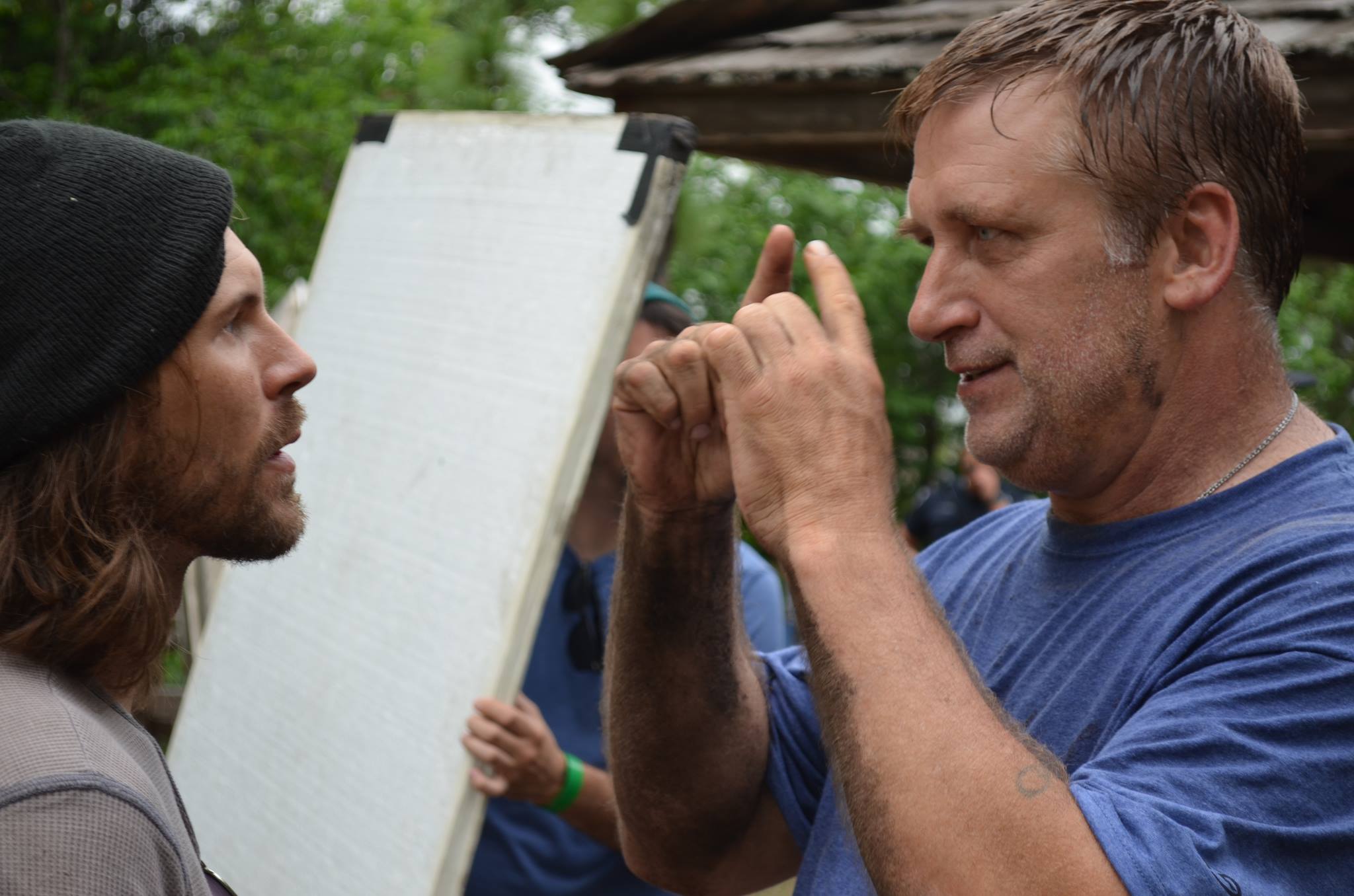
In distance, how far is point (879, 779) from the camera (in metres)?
1.06

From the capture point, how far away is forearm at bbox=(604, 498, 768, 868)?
1.58 metres

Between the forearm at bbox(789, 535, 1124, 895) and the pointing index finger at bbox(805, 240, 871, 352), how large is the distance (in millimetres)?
220

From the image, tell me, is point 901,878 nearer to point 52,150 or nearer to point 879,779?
point 879,779

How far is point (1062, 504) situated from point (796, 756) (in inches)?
19.1

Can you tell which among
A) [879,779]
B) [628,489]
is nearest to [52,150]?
[628,489]

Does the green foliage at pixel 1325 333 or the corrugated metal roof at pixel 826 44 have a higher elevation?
the corrugated metal roof at pixel 826 44

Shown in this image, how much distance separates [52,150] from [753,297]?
0.78 meters

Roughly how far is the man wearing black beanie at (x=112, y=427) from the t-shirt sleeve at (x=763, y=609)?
128 centimetres

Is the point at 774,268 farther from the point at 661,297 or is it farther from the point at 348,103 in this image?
the point at 348,103

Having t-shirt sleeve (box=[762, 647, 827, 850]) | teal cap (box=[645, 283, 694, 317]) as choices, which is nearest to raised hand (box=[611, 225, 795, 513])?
t-shirt sleeve (box=[762, 647, 827, 850])

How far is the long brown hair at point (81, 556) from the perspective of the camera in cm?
119

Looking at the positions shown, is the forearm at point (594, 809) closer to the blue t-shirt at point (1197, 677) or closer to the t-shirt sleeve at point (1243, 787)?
the blue t-shirt at point (1197, 677)

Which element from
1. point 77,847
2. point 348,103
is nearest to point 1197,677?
point 77,847

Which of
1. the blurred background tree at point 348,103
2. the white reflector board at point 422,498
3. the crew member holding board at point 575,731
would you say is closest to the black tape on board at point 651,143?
the white reflector board at point 422,498
